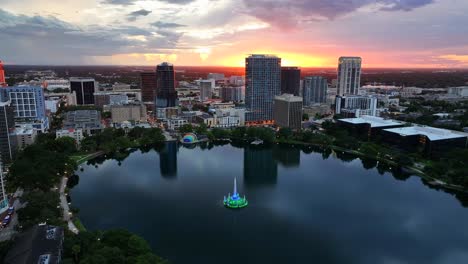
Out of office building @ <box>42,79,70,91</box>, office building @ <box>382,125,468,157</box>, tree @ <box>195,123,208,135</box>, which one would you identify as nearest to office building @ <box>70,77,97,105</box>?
office building @ <box>42,79,70,91</box>

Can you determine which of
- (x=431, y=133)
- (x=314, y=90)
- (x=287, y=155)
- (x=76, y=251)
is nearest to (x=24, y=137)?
(x=76, y=251)

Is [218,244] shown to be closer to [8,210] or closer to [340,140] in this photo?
[8,210]

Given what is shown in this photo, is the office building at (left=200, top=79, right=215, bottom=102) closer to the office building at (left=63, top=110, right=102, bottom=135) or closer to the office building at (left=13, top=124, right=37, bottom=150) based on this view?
the office building at (left=63, top=110, right=102, bottom=135)

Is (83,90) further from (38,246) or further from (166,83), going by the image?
(38,246)

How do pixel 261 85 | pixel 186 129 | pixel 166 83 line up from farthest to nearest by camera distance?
pixel 166 83, pixel 261 85, pixel 186 129

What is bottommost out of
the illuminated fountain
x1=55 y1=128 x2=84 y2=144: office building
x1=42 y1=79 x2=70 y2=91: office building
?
the illuminated fountain

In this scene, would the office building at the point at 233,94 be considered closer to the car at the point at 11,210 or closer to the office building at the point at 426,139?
the office building at the point at 426,139
